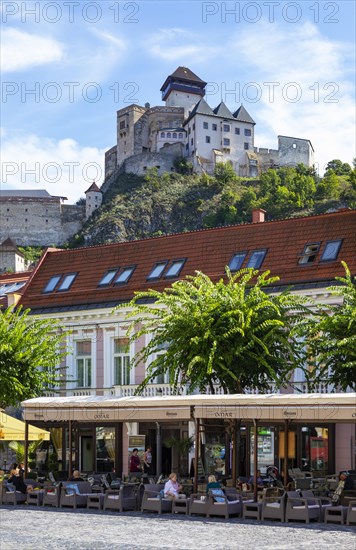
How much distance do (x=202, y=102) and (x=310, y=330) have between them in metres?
131

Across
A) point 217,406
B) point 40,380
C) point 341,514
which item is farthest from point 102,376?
point 341,514

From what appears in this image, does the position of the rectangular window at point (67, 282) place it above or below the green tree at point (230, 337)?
above

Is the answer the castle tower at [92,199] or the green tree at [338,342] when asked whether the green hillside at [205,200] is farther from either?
the green tree at [338,342]

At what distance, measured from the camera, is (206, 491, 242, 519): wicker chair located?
21625mm

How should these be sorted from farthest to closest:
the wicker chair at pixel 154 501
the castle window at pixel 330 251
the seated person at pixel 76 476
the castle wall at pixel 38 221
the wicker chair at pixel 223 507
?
1. the castle wall at pixel 38 221
2. the castle window at pixel 330 251
3. the seated person at pixel 76 476
4. the wicker chair at pixel 154 501
5. the wicker chair at pixel 223 507

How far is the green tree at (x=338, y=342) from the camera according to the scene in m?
26.0

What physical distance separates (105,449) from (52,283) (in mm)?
8380

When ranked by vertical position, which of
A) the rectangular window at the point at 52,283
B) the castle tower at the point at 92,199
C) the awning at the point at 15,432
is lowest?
the awning at the point at 15,432

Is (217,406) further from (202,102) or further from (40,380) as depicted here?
(202,102)

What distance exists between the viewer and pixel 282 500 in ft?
68.9

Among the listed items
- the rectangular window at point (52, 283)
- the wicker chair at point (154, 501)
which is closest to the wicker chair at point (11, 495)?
the wicker chair at point (154, 501)

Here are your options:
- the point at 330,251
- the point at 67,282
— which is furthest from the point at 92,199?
the point at 330,251

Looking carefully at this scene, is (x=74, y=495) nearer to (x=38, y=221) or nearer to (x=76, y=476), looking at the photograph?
(x=76, y=476)

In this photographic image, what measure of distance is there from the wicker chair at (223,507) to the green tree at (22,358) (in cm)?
1262
